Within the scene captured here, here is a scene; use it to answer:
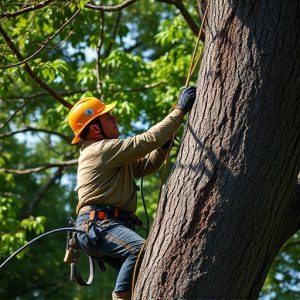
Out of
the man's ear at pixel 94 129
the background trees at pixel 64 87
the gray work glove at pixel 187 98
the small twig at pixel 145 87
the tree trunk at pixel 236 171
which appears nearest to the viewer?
the tree trunk at pixel 236 171

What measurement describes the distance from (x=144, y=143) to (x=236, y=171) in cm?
91

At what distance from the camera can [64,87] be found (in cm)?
1295

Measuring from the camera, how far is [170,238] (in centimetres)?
427

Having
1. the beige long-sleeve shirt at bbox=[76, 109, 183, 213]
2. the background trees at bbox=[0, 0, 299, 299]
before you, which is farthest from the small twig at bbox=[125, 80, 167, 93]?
the beige long-sleeve shirt at bbox=[76, 109, 183, 213]

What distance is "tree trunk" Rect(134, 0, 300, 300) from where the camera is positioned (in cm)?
415

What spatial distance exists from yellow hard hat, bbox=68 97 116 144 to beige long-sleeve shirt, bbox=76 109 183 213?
27 cm

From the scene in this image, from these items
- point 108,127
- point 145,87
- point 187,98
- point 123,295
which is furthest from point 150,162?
point 145,87

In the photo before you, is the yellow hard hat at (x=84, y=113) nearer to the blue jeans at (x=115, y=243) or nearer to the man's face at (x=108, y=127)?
the man's face at (x=108, y=127)

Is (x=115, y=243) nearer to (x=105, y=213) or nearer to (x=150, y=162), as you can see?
(x=105, y=213)

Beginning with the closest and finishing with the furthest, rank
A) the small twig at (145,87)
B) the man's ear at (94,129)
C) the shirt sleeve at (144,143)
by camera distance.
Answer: the shirt sleeve at (144,143) < the man's ear at (94,129) < the small twig at (145,87)

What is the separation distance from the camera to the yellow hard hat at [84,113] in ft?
18.0

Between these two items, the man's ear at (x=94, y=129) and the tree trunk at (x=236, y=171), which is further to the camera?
the man's ear at (x=94, y=129)

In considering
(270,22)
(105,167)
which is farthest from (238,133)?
(105,167)

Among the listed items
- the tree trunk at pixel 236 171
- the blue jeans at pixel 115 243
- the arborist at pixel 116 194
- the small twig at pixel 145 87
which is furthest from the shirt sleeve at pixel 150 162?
the small twig at pixel 145 87
